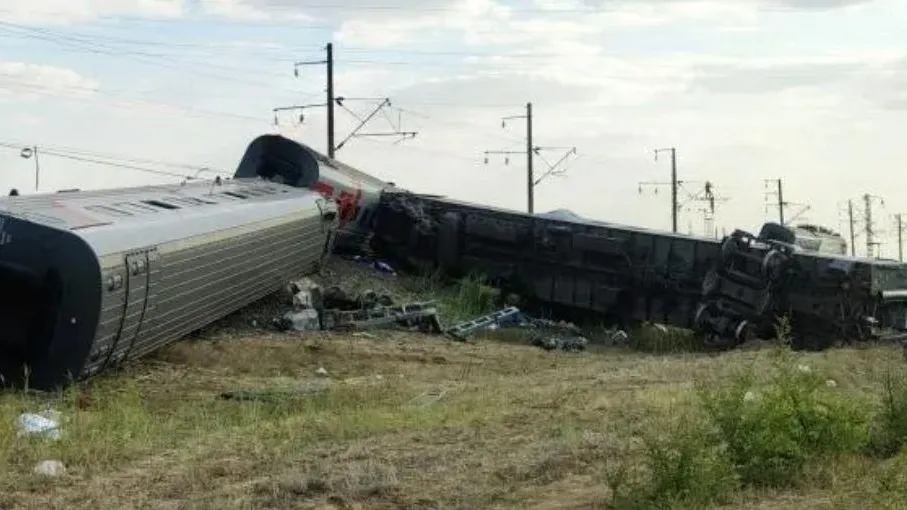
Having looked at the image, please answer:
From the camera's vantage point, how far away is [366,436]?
28.7ft

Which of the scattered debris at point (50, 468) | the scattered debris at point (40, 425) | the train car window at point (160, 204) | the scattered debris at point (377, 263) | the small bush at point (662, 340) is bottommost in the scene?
the small bush at point (662, 340)

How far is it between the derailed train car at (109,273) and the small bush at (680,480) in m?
6.93

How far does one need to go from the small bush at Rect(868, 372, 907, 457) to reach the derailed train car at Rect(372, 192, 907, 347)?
12.1m

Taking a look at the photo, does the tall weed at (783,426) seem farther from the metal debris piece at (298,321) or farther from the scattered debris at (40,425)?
the metal debris piece at (298,321)

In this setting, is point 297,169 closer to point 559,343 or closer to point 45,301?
point 559,343

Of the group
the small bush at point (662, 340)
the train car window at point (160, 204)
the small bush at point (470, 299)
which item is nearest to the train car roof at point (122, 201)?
the train car window at point (160, 204)

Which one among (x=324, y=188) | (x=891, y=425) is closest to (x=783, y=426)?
(x=891, y=425)

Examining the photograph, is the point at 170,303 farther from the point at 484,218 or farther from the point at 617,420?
the point at 484,218

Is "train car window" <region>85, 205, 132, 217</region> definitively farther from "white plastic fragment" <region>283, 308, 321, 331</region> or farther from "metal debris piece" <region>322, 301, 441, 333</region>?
"metal debris piece" <region>322, 301, 441, 333</region>

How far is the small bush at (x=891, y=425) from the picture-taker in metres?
7.46

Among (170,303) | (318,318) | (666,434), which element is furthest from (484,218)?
(666,434)

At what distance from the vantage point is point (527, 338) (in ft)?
70.1

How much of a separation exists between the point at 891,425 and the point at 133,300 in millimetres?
7982

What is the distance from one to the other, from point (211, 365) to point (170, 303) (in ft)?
7.18
